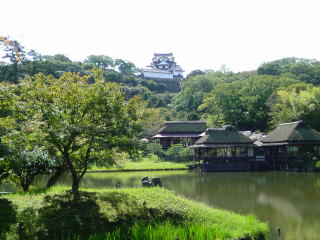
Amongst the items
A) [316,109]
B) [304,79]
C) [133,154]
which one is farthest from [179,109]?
[133,154]

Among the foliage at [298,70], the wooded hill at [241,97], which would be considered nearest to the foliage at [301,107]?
the wooded hill at [241,97]

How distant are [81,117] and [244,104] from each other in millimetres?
41808

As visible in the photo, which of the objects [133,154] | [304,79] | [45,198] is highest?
[304,79]

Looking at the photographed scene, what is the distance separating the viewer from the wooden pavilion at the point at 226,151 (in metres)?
34.4

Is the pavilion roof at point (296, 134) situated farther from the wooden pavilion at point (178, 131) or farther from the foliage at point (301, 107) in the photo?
the wooden pavilion at point (178, 131)

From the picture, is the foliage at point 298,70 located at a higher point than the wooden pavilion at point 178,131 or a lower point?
higher

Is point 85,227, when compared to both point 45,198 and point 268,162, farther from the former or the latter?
point 268,162

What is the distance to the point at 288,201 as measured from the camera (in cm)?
1622

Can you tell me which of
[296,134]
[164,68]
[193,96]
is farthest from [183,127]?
[164,68]

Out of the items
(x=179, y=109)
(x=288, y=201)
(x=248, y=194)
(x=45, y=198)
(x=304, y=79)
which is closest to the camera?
(x=45, y=198)

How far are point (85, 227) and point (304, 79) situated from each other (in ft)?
197

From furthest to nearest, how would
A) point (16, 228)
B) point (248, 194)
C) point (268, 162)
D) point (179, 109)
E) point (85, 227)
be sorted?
1. point (179, 109)
2. point (268, 162)
3. point (248, 194)
4. point (85, 227)
5. point (16, 228)

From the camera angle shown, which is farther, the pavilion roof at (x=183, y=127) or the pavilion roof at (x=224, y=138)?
the pavilion roof at (x=183, y=127)

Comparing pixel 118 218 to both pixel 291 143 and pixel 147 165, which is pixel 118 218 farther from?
pixel 291 143
